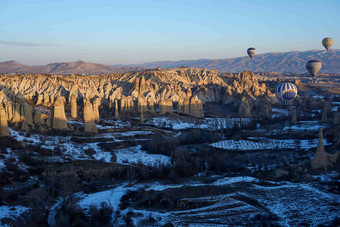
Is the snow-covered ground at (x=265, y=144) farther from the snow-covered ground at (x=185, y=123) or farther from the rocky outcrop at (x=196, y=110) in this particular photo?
the rocky outcrop at (x=196, y=110)

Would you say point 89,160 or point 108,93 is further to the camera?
point 108,93

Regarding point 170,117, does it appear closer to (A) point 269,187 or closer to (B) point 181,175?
(B) point 181,175

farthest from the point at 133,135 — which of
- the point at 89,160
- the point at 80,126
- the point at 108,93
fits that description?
the point at 108,93

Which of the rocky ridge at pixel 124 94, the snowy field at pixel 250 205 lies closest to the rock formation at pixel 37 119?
the rocky ridge at pixel 124 94

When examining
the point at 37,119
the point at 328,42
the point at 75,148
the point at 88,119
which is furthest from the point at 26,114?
the point at 328,42

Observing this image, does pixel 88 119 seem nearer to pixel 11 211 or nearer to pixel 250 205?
pixel 11 211

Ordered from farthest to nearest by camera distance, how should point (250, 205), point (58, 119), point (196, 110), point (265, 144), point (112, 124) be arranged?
point (196, 110)
point (112, 124)
point (265, 144)
point (58, 119)
point (250, 205)
